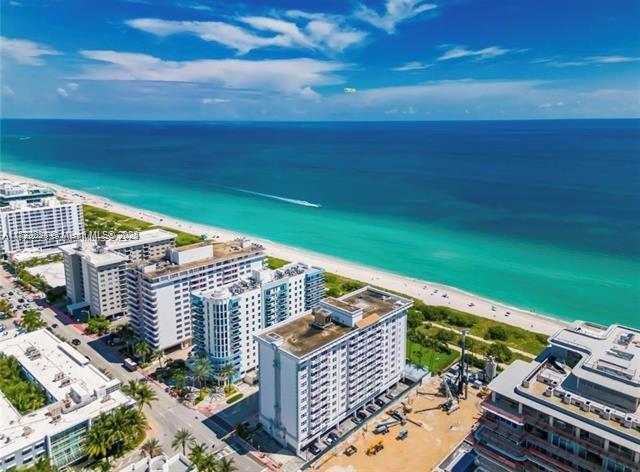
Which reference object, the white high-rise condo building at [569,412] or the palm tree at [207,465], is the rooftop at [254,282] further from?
the white high-rise condo building at [569,412]

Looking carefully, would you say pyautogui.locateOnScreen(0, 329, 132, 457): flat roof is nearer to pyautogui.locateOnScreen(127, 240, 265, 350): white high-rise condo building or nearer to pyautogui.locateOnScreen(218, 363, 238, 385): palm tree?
pyautogui.locateOnScreen(127, 240, 265, 350): white high-rise condo building

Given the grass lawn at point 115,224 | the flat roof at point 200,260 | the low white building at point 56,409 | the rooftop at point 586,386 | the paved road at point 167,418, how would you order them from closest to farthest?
the rooftop at point 586,386, the low white building at point 56,409, the paved road at point 167,418, the flat roof at point 200,260, the grass lawn at point 115,224

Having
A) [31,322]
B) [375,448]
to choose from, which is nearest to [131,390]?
[375,448]

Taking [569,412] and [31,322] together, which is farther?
[31,322]

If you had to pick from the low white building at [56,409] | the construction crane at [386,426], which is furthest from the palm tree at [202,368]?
the construction crane at [386,426]

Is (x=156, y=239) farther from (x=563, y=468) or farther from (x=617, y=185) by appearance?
(x=617, y=185)

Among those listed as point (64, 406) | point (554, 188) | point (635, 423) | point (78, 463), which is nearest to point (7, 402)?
point (64, 406)

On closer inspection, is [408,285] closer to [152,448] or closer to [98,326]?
[98,326]
